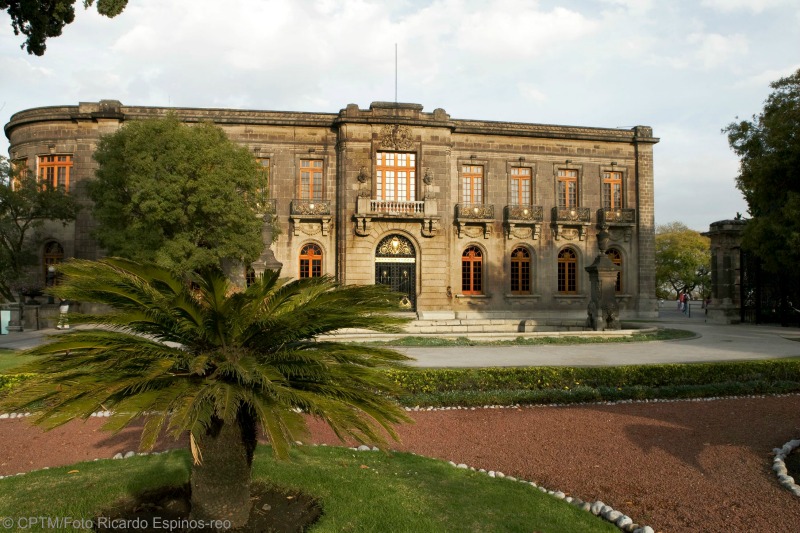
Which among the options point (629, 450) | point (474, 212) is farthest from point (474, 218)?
point (629, 450)

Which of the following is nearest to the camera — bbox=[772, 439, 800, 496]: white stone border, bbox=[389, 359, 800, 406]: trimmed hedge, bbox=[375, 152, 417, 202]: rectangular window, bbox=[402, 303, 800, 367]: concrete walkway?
bbox=[772, 439, 800, 496]: white stone border

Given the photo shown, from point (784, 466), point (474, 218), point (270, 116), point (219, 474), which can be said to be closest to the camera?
point (219, 474)

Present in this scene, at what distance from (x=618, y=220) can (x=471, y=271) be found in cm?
967

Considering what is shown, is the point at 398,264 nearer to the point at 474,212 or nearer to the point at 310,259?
the point at 310,259

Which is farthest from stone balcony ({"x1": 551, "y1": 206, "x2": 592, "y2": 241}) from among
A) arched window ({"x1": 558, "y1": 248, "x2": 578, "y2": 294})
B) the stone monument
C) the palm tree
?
the palm tree

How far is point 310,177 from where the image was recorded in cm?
3148

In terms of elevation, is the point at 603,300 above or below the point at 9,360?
above

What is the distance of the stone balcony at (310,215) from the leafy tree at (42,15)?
63.5ft

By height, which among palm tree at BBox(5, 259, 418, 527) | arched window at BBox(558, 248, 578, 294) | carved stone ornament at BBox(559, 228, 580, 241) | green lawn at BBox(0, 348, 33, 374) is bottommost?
green lawn at BBox(0, 348, 33, 374)

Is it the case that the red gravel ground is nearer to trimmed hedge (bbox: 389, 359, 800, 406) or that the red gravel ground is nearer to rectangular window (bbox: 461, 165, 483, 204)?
trimmed hedge (bbox: 389, 359, 800, 406)

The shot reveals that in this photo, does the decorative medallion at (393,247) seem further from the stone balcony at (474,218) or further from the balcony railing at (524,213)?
the balcony railing at (524,213)

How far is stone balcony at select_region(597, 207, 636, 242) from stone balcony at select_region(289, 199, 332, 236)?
16307 mm

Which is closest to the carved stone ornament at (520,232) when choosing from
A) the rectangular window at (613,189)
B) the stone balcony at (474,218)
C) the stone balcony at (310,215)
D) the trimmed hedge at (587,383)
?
the stone balcony at (474,218)

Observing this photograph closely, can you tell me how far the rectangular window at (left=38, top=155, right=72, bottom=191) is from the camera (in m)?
30.4
